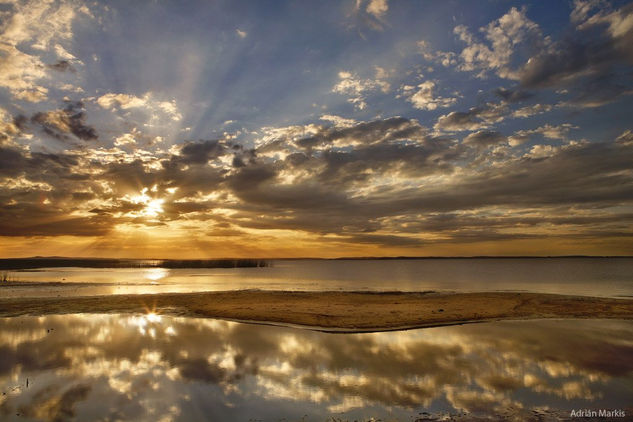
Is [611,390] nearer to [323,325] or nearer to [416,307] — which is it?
[323,325]

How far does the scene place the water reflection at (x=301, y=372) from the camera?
36.5 feet

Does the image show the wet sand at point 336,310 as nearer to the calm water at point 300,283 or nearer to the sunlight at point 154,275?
the calm water at point 300,283

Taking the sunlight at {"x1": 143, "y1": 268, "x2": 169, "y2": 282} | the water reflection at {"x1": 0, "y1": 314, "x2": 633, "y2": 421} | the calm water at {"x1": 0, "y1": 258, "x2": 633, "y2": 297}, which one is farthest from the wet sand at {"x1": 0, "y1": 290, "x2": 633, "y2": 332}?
the sunlight at {"x1": 143, "y1": 268, "x2": 169, "y2": 282}

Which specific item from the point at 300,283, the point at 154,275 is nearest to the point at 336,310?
the point at 300,283

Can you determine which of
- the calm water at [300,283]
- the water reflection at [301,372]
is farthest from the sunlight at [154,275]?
the water reflection at [301,372]

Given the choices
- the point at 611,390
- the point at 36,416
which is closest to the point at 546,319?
the point at 611,390

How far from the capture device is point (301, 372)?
14.7 meters

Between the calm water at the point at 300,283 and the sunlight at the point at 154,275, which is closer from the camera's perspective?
the calm water at the point at 300,283

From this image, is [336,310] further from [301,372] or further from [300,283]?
[300,283]

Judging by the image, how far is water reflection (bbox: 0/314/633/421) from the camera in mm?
11117

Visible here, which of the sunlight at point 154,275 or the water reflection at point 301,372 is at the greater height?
the water reflection at point 301,372

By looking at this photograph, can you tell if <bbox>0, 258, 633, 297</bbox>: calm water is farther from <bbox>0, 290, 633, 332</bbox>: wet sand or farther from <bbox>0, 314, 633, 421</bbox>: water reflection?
<bbox>0, 314, 633, 421</bbox>: water reflection

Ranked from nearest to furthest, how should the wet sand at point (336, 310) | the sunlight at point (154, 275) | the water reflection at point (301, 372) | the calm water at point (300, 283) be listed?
1. the water reflection at point (301, 372)
2. the wet sand at point (336, 310)
3. the calm water at point (300, 283)
4. the sunlight at point (154, 275)

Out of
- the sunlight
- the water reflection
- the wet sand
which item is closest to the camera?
the water reflection
